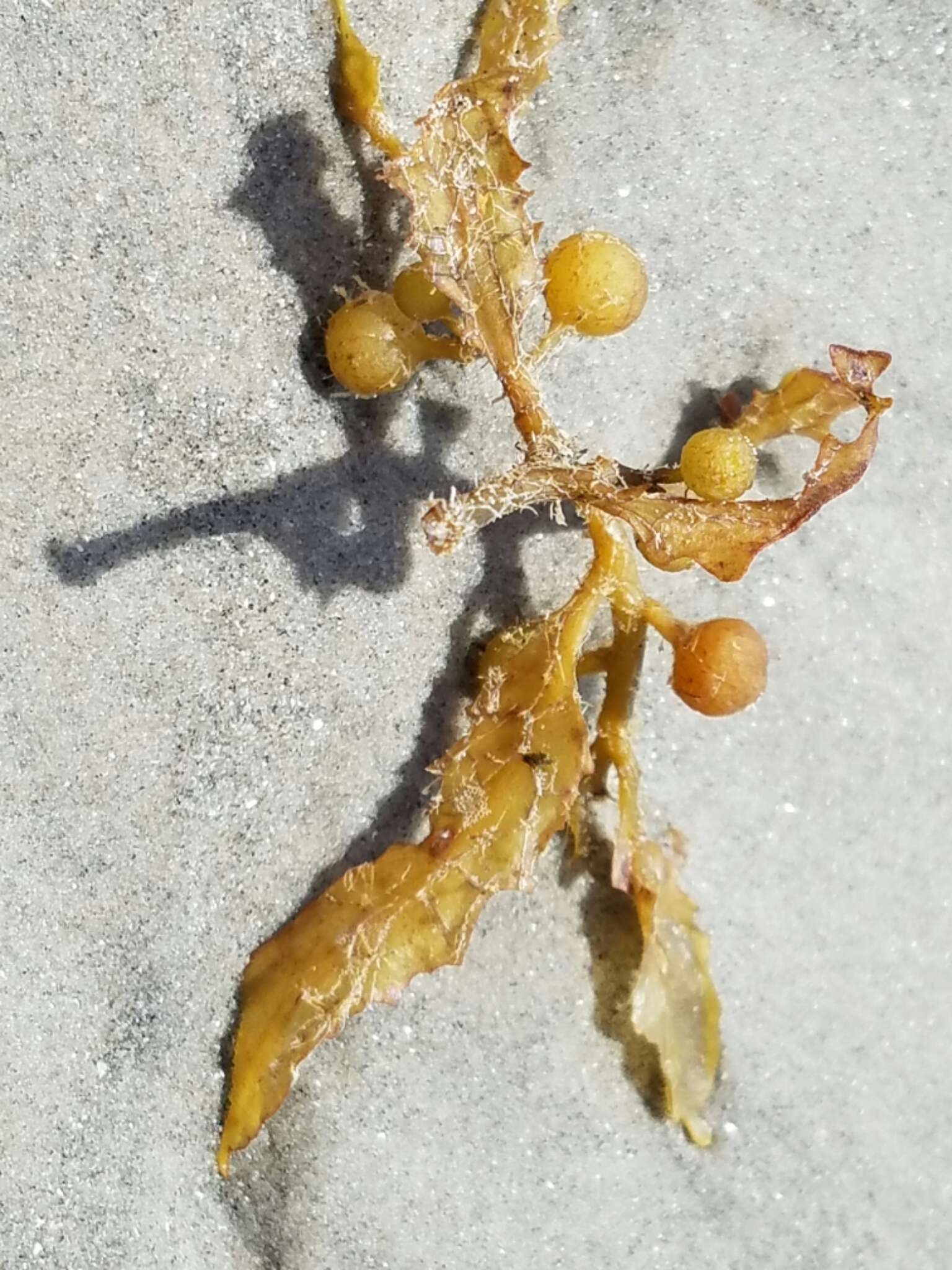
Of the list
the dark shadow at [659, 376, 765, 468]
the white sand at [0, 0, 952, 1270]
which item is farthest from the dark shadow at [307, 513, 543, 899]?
the dark shadow at [659, 376, 765, 468]

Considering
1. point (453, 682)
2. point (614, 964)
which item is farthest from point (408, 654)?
point (614, 964)

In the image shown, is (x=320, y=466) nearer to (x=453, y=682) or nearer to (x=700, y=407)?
(x=453, y=682)

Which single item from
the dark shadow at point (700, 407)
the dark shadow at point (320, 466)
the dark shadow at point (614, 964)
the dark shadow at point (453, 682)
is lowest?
the dark shadow at point (614, 964)

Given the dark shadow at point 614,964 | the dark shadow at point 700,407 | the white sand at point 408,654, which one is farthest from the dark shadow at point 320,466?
the dark shadow at point 614,964

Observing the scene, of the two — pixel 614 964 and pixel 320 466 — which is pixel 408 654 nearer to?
pixel 320 466

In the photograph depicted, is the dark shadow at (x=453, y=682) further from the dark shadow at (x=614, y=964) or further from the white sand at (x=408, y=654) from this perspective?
the dark shadow at (x=614, y=964)

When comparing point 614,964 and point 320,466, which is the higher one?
point 320,466

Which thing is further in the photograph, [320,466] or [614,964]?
[614,964]

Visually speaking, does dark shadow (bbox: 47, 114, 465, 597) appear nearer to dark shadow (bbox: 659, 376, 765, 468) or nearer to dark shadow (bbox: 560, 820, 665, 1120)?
dark shadow (bbox: 659, 376, 765, 468)

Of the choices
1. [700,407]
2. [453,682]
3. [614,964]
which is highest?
[700,407]
